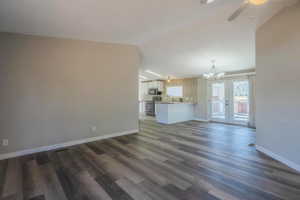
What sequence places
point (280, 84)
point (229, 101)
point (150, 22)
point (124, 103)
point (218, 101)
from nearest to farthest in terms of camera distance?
1. point (280, 84)
2. point (150, 22)
3. point (124, 103)
4. point (229, 101)
5. point (218, 101)

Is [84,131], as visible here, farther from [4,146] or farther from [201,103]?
[201,103]

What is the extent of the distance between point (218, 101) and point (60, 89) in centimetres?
662

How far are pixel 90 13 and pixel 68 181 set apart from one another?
9.42 feet

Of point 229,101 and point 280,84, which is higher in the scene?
point 280,84

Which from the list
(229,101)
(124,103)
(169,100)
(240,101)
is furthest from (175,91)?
(124,103)

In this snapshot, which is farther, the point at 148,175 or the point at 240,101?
the point at 240,101

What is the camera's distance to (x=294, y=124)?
2410 mm

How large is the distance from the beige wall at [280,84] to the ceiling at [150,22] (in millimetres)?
343

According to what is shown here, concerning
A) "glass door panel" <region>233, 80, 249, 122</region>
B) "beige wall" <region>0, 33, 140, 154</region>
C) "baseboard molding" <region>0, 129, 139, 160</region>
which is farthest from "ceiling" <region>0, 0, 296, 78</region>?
"baseboard molding" <region>0, 129, 139, 160</region>

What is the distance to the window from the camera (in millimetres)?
8414

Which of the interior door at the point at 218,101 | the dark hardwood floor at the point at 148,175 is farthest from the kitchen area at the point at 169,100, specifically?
the dark hardwood floor at the point at 148,175

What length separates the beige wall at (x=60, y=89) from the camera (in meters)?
2.95

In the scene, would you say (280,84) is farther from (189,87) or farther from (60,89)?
(189,87)

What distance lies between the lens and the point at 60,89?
11.3 feet
